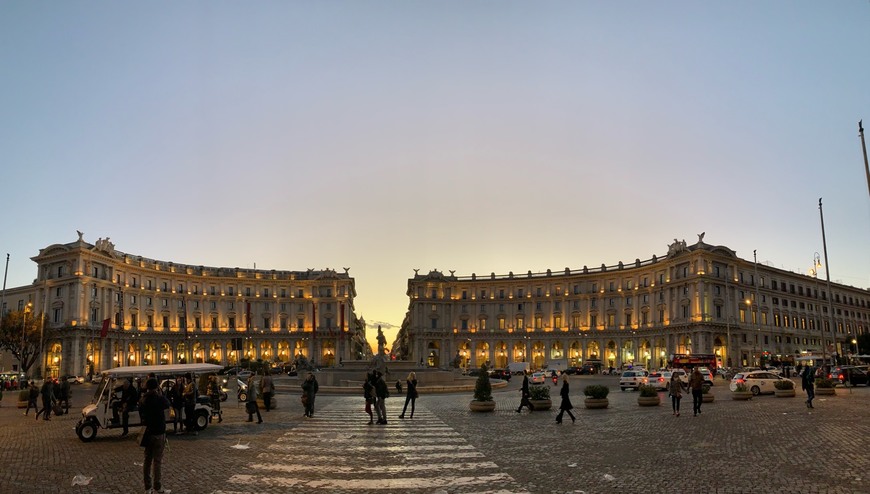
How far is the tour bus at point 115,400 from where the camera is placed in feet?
70.0

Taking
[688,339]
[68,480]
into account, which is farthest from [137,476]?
[688,339]

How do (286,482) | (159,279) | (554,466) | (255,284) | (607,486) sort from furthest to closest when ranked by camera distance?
(255,284)
(159,279)
(554,466)
(286,482)
(607,486)

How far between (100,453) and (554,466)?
12370 millimetres

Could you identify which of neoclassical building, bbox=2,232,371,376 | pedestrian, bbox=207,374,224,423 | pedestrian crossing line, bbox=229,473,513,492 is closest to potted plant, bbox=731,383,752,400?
pedestrian crossing line, bbox=229,473,513,492

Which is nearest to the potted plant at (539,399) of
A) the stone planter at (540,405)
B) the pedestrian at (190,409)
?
the stone planter at (540,405)

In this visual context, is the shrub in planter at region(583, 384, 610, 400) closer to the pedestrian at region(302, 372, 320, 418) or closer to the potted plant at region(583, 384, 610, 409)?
the potted plant at region(583, 384, 610, 409)

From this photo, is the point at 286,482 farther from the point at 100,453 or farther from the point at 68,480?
the point at 100,453

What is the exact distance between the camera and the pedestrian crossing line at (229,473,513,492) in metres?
13.7

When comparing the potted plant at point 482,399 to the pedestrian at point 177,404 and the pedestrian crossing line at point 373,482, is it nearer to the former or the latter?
the pedestrian at point 177,404

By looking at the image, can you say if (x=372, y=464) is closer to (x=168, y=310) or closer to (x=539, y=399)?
(x=539, y=399)

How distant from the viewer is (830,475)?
1394 centimetres

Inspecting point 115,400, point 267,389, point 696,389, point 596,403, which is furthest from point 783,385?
point 115,400

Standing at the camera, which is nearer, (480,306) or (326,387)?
(326,387)

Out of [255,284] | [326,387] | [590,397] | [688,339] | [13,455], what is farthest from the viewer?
[255,284]
